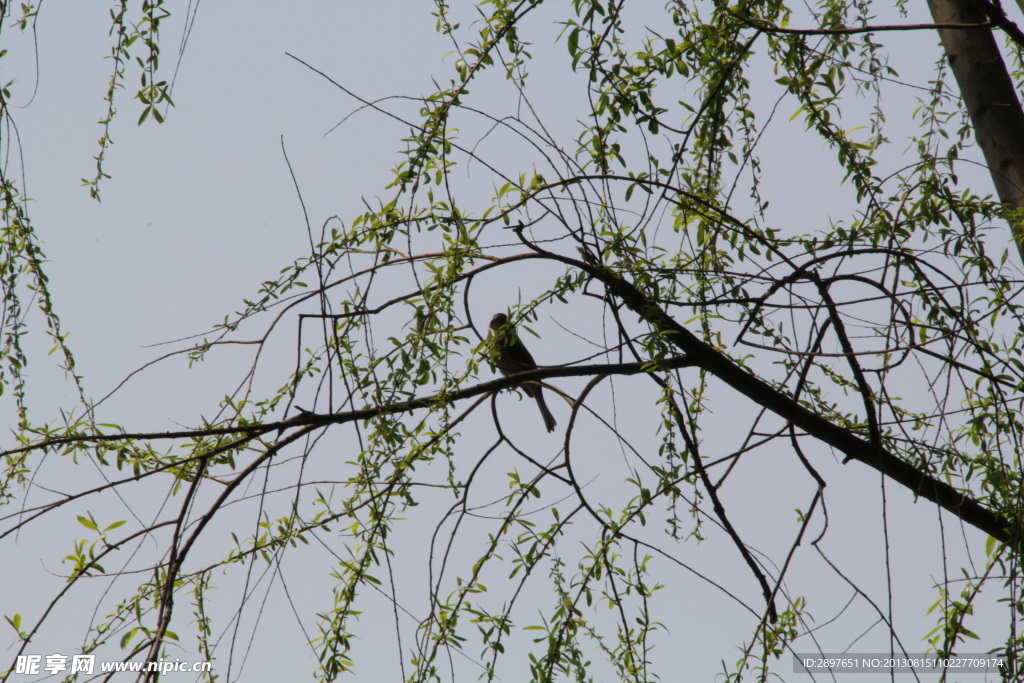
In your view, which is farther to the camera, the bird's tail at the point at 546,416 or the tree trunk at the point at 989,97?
the bird's tail at the point at 546,416

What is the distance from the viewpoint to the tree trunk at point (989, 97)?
3.27 meters

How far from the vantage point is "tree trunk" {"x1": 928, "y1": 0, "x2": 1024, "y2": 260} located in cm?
327

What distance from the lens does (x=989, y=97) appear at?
3363 millimetres

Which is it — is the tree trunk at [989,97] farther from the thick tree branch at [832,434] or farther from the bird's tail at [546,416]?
the bird's tail at [546,416]

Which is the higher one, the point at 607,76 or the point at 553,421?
the point at 553,421

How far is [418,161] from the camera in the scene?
2459 mm

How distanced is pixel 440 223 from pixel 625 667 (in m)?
1.57

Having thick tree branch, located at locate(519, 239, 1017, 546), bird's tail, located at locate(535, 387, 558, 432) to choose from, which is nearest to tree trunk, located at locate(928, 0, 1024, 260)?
thick tree branch, located at locate(519, 239, 1017, 546)

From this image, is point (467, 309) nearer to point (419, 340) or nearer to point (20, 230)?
point (419, 340)

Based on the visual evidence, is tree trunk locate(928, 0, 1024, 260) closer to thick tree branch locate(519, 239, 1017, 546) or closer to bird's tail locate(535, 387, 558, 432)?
thick tree branch locate(519, 239, 1017, 546)

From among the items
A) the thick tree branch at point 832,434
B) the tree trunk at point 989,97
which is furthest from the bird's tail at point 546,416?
the tree trunk at point 989,97

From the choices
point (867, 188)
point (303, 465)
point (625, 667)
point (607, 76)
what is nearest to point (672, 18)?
point (607, 76)

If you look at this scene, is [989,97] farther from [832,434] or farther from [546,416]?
[546,416]

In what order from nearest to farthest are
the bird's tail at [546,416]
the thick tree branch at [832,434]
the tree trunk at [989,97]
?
the thick tree branch at [832,434]
the tree trunk at [989,97]
the bird's tail at [546,416]
